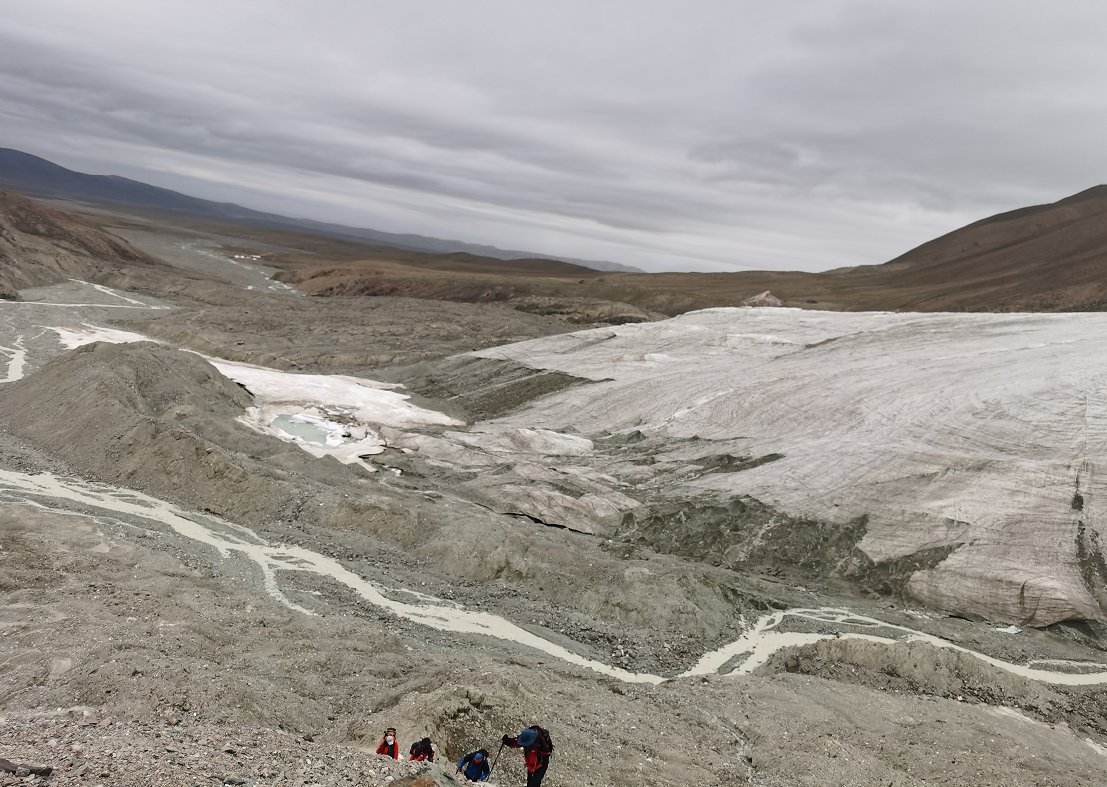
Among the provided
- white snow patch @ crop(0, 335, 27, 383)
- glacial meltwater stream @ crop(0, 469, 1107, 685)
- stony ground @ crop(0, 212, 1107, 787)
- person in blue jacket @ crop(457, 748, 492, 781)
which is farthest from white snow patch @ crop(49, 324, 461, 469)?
person in blue jacket @ crop(457, 748, 492, 781)

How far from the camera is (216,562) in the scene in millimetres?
24828

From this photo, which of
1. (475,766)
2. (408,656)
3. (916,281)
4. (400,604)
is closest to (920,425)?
(400,604)

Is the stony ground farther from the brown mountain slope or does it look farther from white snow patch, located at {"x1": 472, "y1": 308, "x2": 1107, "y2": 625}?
the brown mountain slope

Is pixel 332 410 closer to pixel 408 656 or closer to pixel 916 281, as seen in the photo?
pixel 408 656

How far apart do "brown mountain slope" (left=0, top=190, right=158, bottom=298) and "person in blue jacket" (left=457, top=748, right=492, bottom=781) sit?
96383mm

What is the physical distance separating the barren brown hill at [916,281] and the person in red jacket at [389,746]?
306 ft

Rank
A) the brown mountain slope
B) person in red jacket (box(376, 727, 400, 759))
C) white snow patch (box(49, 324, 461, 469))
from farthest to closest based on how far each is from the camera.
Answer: the brown mountain slope
white snow patch (box(49, 324, 461, 469))
person in red jacket (box(376, 727, 400, 759))

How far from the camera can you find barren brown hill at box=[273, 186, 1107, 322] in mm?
96188

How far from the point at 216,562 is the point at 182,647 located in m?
8.33

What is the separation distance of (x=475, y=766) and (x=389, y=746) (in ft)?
5.05

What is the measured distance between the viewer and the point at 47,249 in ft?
361

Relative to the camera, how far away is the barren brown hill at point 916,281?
96.2 metres

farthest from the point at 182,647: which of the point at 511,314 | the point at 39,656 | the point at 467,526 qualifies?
the point at 511,314

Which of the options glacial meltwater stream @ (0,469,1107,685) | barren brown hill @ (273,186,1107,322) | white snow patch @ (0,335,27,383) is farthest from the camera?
barren brown hill @ (273,186,1107,322)
